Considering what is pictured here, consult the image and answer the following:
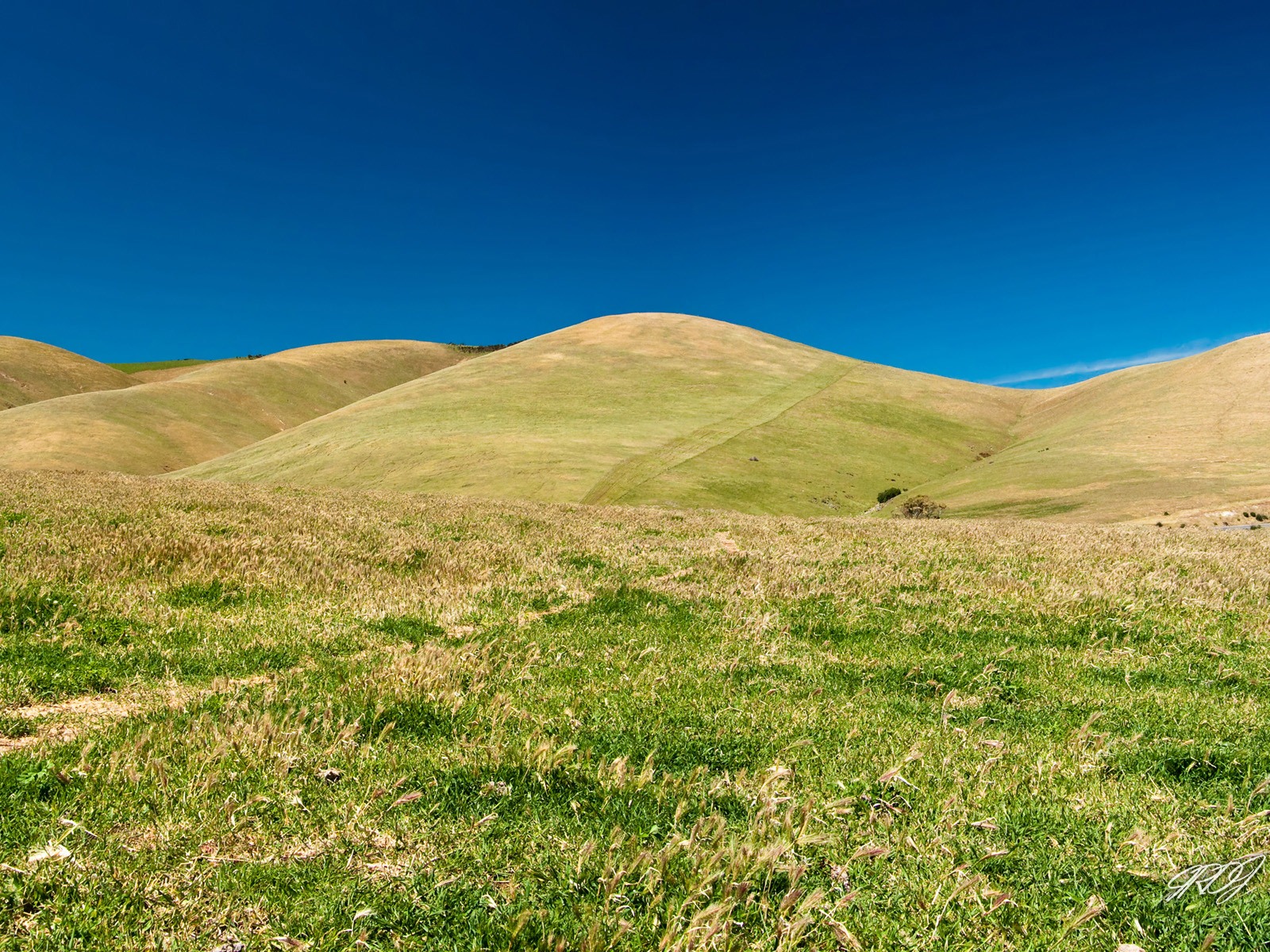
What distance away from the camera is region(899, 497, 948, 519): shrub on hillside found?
56.8 m

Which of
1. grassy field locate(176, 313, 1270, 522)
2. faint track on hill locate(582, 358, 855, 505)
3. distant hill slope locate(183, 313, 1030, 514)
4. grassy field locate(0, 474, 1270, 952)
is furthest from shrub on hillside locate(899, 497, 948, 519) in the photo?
grassy field locate(0, 474, 1270, 952)

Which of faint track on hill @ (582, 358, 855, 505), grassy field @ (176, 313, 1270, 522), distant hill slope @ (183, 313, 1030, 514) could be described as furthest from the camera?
distant hill slope @ (183, 313, 1030, 514)

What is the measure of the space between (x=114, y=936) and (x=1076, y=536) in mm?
24651

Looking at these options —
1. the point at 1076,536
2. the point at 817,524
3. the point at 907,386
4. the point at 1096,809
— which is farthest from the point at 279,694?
the point at 907,386

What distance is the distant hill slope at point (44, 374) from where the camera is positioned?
529 feet

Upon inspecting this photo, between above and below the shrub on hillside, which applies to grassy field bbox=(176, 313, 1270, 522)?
above


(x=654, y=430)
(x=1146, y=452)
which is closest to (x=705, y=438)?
(x=654, y=430)

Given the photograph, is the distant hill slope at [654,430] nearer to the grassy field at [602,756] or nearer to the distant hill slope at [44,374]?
the grassy field at [602,756]

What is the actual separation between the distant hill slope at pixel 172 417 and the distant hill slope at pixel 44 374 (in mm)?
8004

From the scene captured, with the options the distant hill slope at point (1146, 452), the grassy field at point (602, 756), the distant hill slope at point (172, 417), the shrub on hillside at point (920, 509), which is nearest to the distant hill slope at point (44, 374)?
the distant hill slope at point (172, 417)

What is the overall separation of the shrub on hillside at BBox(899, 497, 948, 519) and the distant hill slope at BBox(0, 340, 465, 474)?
341 feet

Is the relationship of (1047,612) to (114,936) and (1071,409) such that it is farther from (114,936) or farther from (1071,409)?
(1071,409)

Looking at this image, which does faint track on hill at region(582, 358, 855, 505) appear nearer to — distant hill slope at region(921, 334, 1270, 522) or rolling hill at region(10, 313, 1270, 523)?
rolling hill at region(10, 313, 1270, 523)

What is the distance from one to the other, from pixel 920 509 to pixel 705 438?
30849 millimetres
